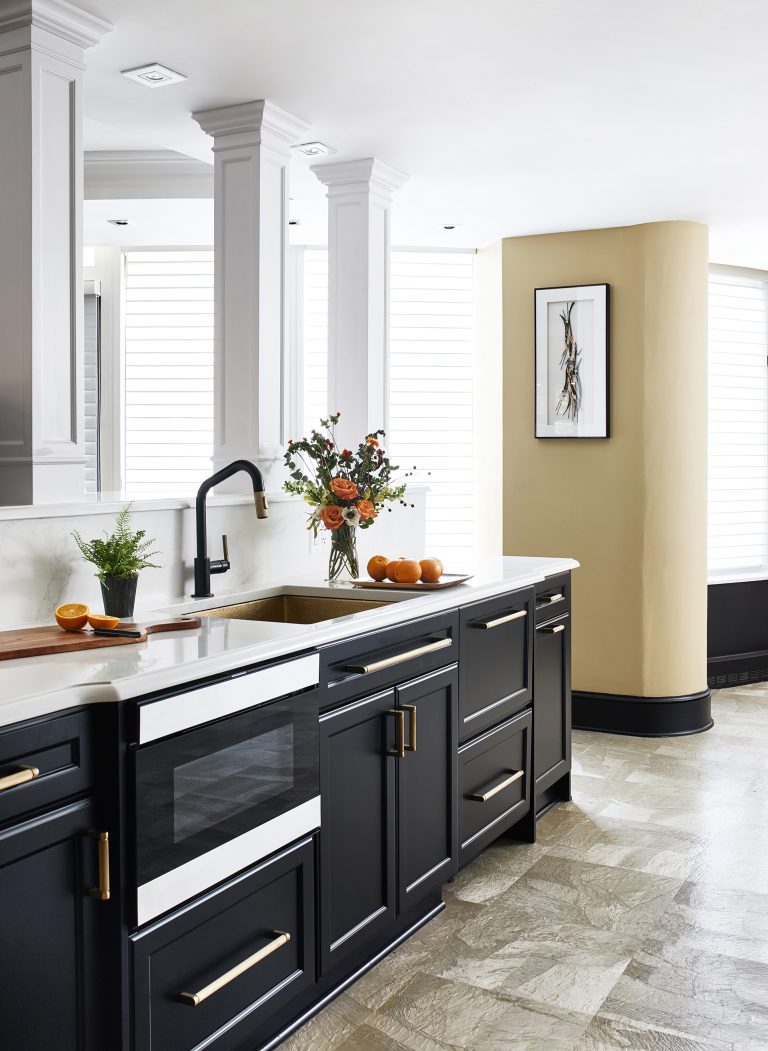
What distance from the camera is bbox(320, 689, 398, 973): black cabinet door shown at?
2.33 meters

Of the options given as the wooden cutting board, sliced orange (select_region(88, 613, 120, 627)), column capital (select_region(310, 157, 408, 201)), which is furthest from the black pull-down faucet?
column capital (select_region(310, 157, 408, 201))

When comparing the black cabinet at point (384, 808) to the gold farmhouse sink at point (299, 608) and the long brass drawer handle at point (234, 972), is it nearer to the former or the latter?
the long brass drawer handle at point (234, 972)

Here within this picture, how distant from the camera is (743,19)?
2.73 meters

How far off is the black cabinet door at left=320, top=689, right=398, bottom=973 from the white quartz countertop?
230mm

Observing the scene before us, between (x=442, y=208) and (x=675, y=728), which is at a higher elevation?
(x=442, y=208)

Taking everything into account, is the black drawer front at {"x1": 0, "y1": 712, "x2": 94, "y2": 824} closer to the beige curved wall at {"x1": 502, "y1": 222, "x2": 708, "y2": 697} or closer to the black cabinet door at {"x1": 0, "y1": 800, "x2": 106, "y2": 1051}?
the black cabinet door at {"x1": 0, "y1": 800, "x2": 106, "y2": 1051}

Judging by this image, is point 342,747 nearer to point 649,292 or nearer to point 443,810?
point 443,810

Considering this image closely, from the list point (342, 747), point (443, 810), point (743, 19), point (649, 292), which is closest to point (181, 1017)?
point (342, 747)

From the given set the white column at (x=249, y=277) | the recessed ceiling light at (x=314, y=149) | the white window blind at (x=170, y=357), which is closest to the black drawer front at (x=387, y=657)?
the white column at (x=249, y=277)

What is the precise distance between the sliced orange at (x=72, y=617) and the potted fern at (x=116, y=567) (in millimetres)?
264

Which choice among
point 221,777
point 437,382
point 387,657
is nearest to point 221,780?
point 221,777

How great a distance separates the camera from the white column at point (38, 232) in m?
2.64

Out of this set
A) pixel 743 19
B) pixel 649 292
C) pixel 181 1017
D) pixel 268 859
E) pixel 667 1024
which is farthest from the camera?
pixel 649 292

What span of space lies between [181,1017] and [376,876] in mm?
775
